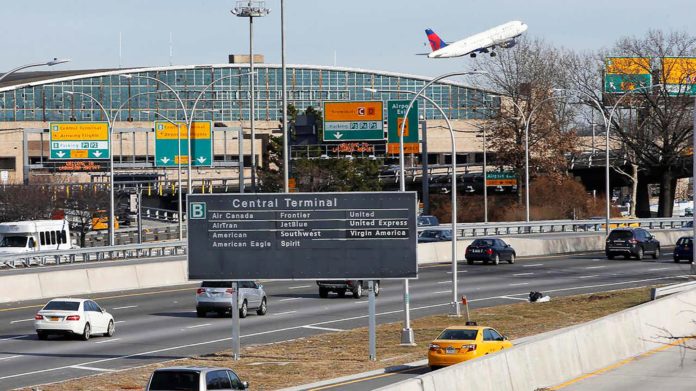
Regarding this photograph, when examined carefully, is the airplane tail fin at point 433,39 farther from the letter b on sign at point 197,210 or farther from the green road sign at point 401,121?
the letter b on sign at point 197,210

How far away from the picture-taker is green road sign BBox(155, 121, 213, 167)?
7325 centimetres

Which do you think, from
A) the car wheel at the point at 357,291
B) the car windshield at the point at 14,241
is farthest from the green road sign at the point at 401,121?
the car wheel at the point at 357,291

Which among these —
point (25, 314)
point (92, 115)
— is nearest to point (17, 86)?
point (92, 115)

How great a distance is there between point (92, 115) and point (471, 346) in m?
118

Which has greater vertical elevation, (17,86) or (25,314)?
(17,86)

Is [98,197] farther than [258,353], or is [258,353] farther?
[98,197]

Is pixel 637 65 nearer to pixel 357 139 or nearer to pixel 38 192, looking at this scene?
pixel 357 139

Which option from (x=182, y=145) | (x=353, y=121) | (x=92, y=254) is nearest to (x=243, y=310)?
Result: (x=92, y=254)

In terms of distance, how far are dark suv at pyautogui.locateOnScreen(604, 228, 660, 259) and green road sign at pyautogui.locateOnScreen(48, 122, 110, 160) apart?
3467cm

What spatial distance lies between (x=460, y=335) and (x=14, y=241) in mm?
39764

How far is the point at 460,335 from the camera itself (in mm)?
28031

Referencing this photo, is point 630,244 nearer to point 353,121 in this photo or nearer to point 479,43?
point 353,121

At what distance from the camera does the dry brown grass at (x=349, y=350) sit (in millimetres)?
26656

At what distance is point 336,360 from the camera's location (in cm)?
3056
